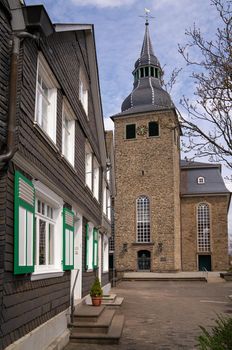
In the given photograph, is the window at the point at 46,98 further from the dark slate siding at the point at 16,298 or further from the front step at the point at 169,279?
the front step at the point at 169,279

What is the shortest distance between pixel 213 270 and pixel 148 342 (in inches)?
1455

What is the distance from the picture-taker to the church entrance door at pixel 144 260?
4524 centimetres

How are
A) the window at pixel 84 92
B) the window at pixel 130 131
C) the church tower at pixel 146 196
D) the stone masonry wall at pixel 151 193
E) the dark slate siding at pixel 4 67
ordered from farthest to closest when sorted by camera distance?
the window at pixel 130 131 → the church tower at pixel 146 196 → the stone masonry wall at pixel 151 193 → the window at pixel 84 92 → the dark slate siding at pixel 4 67

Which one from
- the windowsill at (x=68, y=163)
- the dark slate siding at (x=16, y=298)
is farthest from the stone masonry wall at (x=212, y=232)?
the dark slate siding at (x=16, y=298)

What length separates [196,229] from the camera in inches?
1889

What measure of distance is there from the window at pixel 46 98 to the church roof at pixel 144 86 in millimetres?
38900

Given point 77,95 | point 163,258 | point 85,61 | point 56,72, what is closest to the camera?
point 56,72

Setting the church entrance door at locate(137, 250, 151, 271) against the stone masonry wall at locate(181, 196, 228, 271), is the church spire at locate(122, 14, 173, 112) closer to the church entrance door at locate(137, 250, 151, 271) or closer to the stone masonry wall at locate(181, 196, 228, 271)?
the stone masonry wall at locate(181, 196, 228, 271)

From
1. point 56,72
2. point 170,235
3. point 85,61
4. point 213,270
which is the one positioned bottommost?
point 213,270

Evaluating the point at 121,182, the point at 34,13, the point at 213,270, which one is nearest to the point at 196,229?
the point at 213,270

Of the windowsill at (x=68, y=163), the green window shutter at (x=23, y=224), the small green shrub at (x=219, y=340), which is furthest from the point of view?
the windowsill at (x=68, y=163)

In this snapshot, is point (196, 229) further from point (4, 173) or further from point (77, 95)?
point (4, 173)

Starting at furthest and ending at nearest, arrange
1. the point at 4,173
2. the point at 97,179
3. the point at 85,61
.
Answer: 1. the point at 97,179
2. the point at 85,61
3. the point at 4,173

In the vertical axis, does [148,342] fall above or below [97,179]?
below
